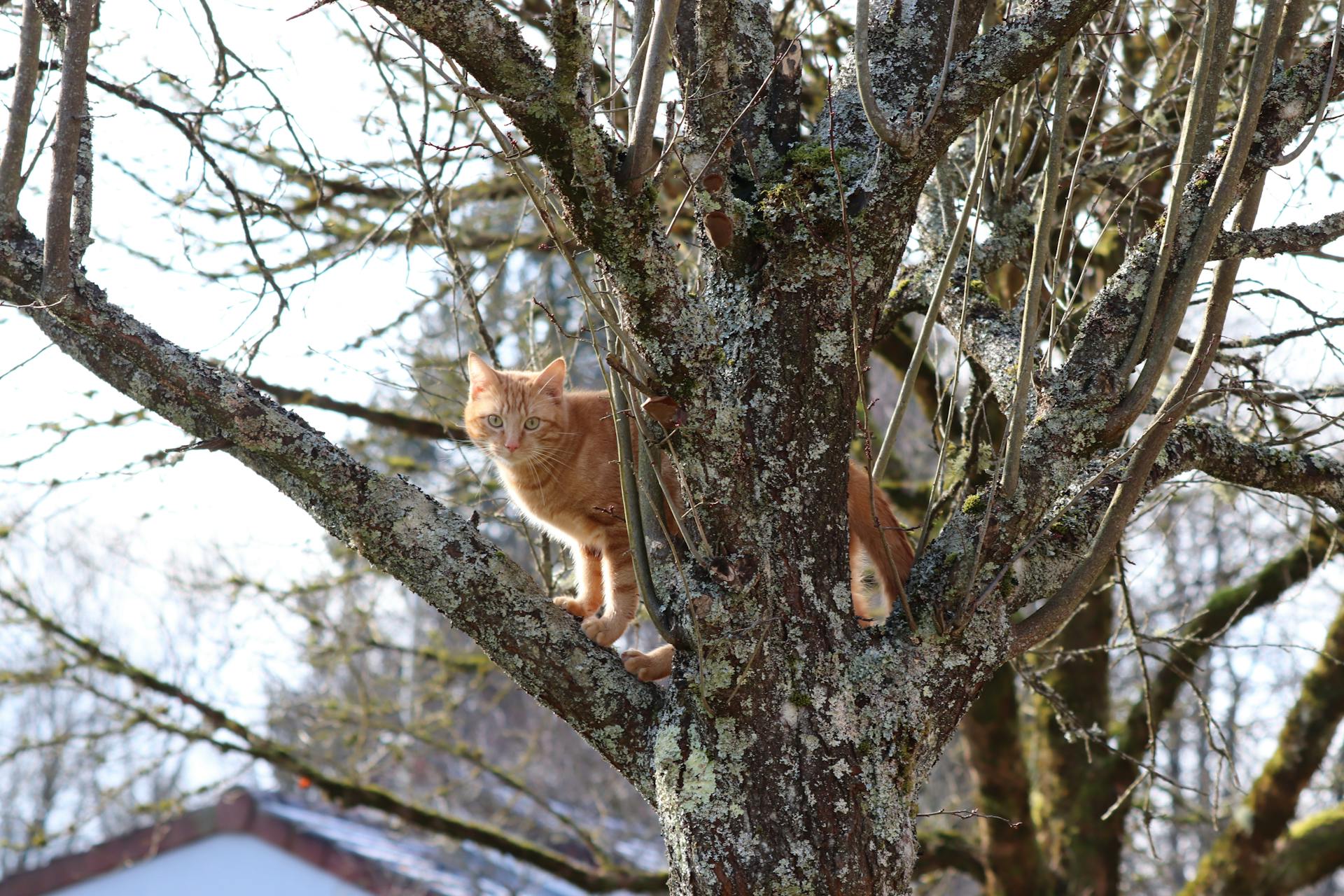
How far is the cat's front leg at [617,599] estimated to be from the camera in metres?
3.03

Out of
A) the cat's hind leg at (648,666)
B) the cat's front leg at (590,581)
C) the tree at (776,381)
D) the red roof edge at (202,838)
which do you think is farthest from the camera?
the red roof edge at (202,838)

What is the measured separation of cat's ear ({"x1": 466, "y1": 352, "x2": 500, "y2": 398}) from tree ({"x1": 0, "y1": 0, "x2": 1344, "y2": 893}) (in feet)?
5.86

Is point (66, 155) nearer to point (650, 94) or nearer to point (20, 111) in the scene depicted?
point (20, 111)

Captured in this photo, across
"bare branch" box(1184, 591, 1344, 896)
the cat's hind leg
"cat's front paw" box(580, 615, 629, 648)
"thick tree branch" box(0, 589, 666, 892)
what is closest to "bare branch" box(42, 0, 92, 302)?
the cat's hind leg

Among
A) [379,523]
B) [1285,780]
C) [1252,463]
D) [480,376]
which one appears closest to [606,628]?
[379,523]

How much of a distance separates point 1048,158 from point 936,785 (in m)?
11.5

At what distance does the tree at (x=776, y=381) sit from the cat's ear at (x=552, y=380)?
1841 mm

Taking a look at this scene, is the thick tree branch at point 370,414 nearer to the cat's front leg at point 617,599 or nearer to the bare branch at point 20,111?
the cat's front leg at point 617,599

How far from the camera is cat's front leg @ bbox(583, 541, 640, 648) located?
9.95ft

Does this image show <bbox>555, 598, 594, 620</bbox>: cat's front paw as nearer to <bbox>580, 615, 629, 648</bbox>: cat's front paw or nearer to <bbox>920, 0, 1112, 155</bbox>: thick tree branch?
<bbox>580, 615, 629, 648</bbox>: cat's front paw

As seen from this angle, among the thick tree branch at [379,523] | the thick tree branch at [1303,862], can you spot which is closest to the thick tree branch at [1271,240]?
the thick tree branch at [379,523]

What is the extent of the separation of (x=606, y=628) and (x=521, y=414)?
125cm

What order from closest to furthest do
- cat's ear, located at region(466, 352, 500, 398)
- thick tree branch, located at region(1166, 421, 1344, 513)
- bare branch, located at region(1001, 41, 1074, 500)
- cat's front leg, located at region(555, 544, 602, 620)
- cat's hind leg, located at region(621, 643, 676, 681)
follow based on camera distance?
1. bare branch, located at region(1001, 41, 1074, 500)
2. thick tree branch, located at region(1166, 421, 1344, 513)
3. cat's hind leg, located at region(621, 643, 676, 681)
4. cat's front leg, located at region(555, 544, 602, 620)
5. cat's ear, located at region(466, 352, 500, 398)

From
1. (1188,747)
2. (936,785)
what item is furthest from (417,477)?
(1188,747)
